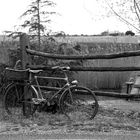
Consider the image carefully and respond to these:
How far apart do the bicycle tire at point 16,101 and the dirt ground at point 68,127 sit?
0.21 metres

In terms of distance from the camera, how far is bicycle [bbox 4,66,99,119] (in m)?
6.70

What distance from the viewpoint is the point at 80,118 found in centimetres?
679

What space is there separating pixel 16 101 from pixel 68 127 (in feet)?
6.81

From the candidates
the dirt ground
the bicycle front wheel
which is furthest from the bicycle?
the dirt ground

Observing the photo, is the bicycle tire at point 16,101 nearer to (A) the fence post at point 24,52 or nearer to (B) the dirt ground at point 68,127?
(B) the dirt ground at point 68,127

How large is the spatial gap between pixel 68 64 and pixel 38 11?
1.73m

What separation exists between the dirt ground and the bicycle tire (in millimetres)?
212

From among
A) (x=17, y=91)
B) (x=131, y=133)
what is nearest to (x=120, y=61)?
(x=17, y=91)

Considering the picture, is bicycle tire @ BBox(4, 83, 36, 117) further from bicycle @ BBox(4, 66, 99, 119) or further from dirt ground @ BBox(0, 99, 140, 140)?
dirt ground @ BBox(0, 99, 140, 140)

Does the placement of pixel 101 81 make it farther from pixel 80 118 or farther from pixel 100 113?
pixel 80 118

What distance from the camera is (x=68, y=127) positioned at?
6137mm

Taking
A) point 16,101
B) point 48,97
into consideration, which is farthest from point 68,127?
point 16,101

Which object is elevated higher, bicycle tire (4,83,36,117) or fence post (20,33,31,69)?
fence post (20,33,31,69)

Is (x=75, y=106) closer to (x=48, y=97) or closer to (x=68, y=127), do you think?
(x=48, y=97)
